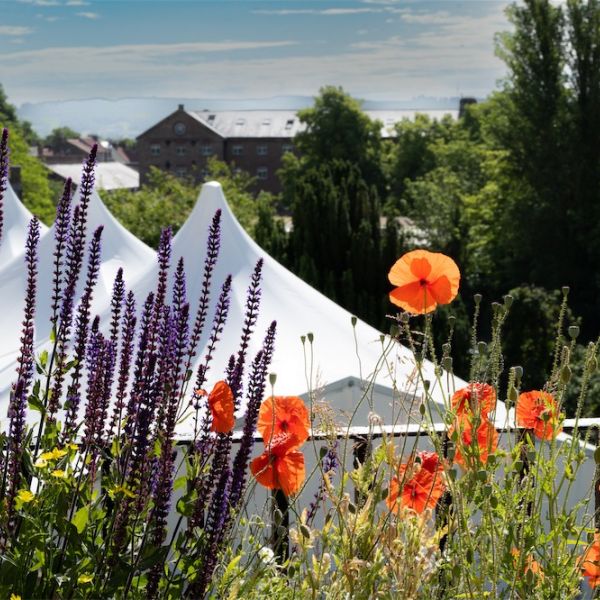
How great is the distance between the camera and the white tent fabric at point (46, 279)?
7.52m

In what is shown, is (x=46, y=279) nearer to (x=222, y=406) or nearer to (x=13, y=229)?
(x=13, y=229)

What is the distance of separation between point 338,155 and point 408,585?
140 feet

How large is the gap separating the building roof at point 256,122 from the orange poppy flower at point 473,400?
6046 centimetres

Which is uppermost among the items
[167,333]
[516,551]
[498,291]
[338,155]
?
[338,155]

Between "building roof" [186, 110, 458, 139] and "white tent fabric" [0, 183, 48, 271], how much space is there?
49.8 meters

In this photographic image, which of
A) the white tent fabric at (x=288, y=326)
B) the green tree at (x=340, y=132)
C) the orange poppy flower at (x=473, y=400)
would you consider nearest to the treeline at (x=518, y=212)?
the white tent fabric at (x=288, y=326)

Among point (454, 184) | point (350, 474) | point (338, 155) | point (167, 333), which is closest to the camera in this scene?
point (350, 474)

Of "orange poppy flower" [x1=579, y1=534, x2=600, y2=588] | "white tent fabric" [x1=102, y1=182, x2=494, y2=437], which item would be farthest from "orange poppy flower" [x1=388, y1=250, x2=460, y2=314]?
"white tent fabric" [x1=102, y1=182, x2=494, y2=437]

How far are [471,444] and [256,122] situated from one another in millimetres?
63224

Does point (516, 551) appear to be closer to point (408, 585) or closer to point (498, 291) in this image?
point (408, 585)

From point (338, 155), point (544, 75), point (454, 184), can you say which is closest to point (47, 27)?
point (338, 155)

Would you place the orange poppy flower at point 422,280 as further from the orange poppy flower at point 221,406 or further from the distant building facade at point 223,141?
the distant building facade at point 223,141

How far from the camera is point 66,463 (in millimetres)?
1663

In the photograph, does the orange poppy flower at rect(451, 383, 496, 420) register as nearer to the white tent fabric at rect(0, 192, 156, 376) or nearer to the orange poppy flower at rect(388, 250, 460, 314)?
the orange poppy flower at rect(388, 250, 460, 314)
